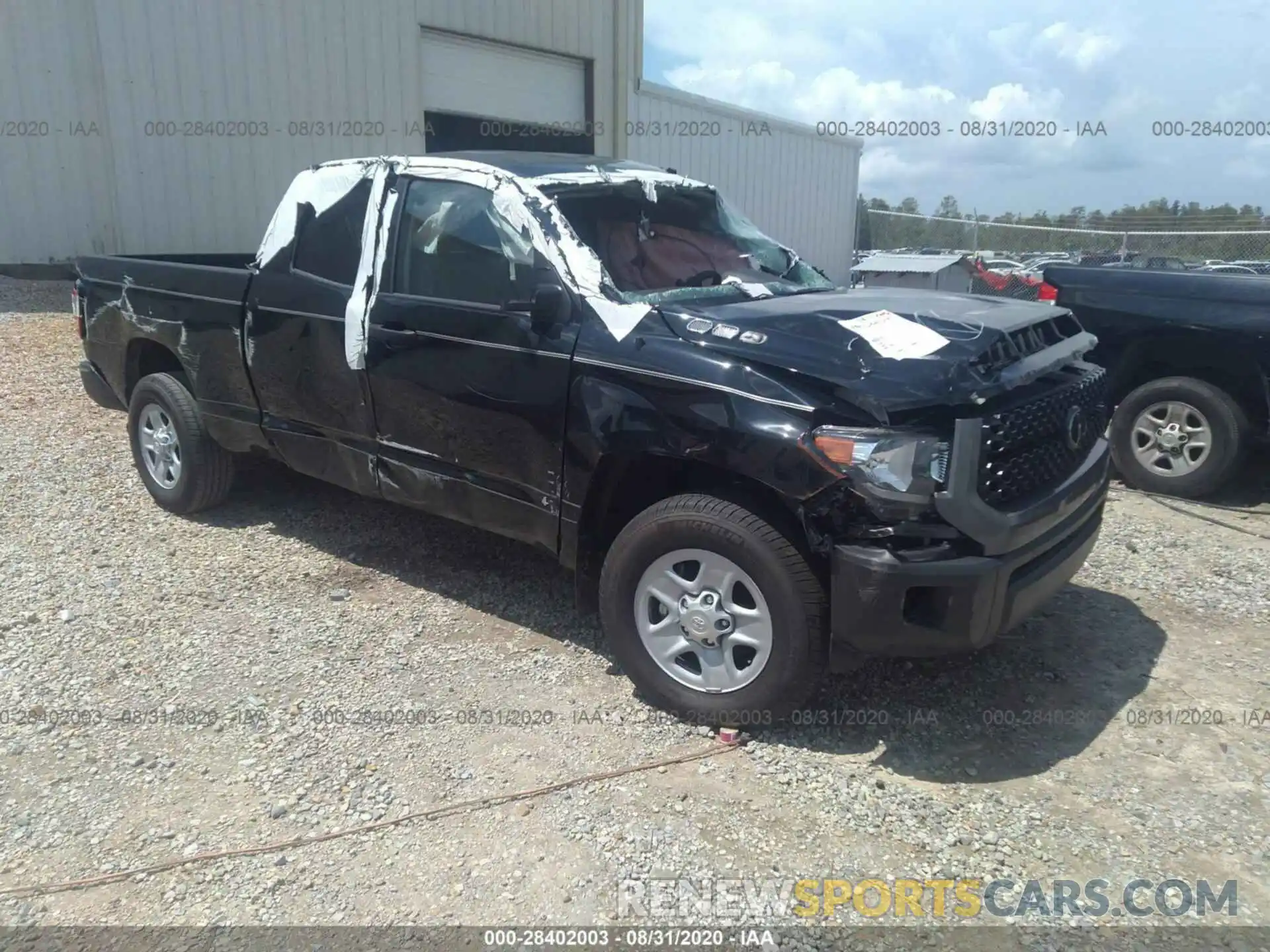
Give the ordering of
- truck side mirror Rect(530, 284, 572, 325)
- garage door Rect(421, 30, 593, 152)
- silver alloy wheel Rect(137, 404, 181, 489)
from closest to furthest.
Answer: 1. truck side mirror Rect(530, 284, 572, 325)
2. silver alloy wheel Rect(137, 404, 181, 489)
3. garage door Rect(421, 30, 593, 152)

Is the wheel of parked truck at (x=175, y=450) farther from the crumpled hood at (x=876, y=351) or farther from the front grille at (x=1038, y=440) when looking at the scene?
the front grille at (x=1038, y=440)

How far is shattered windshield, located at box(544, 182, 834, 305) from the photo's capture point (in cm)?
392

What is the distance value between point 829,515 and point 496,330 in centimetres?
157

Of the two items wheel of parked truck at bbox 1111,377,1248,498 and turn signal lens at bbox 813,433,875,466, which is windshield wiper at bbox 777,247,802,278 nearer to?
turn signal lens at bbox 813,433,875,466

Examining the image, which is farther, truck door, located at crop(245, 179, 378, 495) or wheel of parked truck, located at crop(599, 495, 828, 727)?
truck door, located at crop(245, 179, 378, 495)

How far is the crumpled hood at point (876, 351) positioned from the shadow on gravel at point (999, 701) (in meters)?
1.27

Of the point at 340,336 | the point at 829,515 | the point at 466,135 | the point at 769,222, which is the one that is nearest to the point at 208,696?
the point at 340,336

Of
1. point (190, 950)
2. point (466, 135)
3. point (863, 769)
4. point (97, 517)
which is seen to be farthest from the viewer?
point (466, 135)

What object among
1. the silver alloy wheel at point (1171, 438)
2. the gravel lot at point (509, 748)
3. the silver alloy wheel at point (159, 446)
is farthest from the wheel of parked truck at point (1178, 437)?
the silver alloy wheel at point (159, 446)

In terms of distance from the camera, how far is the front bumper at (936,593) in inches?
118

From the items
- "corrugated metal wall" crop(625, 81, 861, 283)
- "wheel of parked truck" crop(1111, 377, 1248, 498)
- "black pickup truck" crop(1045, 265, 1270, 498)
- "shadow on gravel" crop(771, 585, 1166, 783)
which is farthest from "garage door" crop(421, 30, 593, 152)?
"shadow on gravel" crop(771, 585, 1166, 783)

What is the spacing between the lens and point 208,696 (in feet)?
12.3

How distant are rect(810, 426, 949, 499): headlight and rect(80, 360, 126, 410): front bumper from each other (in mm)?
4886

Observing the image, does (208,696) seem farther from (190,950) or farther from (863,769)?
(863,769)
